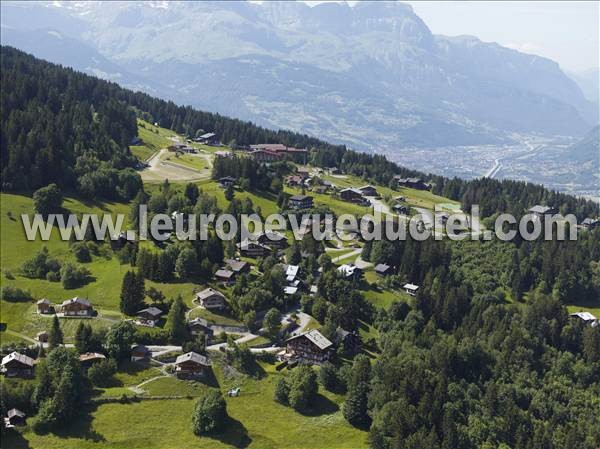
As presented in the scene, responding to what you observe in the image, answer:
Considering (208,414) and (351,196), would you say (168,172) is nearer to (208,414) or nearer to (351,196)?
(351,196)

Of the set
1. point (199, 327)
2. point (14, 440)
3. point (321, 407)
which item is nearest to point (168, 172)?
point (199, 327)

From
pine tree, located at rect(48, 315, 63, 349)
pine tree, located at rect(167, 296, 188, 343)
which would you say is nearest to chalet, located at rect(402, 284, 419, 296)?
pine tree, located at rect(167, 296, 188, 343)

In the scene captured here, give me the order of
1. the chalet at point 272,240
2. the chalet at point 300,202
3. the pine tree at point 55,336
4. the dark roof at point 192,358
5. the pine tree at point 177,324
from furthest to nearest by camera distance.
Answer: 1. the chalet at point 300,202
2. the chalet at point 272,240
3. the pine tree at point 177,324
4. the pine tree at point 55,336
5. the dark roof at point 192,358

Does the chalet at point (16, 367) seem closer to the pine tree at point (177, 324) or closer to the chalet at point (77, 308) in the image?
the chalet at point (77, 308)

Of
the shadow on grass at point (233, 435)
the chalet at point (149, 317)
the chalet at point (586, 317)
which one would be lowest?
the shadow on grass at point (233, 435)

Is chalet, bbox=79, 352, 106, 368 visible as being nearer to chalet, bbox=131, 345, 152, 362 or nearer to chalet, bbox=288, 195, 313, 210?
chalet, bbox=131, 345, 152, 362

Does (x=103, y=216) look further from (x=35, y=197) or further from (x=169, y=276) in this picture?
(x=169, y=276)

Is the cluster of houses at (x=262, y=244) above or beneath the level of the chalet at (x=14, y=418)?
above

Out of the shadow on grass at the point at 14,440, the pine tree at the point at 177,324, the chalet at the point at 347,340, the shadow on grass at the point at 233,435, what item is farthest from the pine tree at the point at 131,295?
the chalet at the point at 347,340
